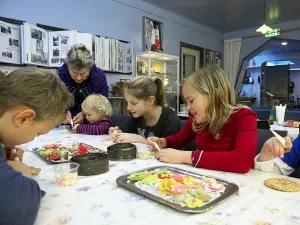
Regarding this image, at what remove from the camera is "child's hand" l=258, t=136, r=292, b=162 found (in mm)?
865

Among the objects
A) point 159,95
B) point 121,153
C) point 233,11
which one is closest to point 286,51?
point 233,11

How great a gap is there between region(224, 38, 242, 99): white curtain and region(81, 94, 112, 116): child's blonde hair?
15.4 feet

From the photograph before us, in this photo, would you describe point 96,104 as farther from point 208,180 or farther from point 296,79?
point 296,79

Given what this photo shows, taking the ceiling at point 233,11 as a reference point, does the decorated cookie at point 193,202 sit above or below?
below

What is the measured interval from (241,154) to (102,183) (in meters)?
0.53

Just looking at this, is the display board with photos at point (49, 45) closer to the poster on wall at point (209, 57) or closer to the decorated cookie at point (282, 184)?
the decorated cookie at point (282, 184)

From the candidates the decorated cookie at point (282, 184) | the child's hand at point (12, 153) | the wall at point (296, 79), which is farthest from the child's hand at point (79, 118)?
the wall at point (296, 79)

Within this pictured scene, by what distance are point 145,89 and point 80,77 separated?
2.31ft

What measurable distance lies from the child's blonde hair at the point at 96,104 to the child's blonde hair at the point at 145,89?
1.32ft

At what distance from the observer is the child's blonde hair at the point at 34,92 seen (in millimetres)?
626

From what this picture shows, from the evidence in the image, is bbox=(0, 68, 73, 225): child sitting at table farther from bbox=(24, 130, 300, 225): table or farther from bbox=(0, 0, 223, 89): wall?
bbox=(0, 0, 223, 89): wall

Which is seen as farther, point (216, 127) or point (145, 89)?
point (145, 89)

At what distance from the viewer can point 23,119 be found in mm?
646

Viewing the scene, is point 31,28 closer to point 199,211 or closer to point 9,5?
point 9,5
